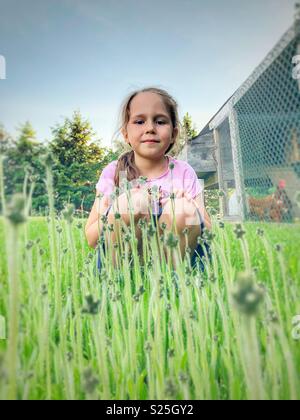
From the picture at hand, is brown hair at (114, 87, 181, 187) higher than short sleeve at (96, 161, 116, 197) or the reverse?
higher

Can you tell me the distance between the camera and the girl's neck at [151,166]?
0.96m

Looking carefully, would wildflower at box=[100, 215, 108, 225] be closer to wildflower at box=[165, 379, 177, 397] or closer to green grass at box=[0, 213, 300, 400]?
green grass at box=[0, 213, 300, 400]

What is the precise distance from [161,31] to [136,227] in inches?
18.7

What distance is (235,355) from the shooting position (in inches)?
25.8

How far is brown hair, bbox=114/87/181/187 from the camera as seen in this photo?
2.89 ft

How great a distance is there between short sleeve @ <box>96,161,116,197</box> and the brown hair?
11mm

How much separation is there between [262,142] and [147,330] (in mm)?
509

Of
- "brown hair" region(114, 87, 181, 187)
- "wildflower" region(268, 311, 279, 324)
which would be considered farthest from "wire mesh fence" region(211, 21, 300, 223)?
"wildflower" region(268, 311, 279, 324)

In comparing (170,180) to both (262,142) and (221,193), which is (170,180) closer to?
(221,193)

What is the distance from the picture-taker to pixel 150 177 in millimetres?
963
